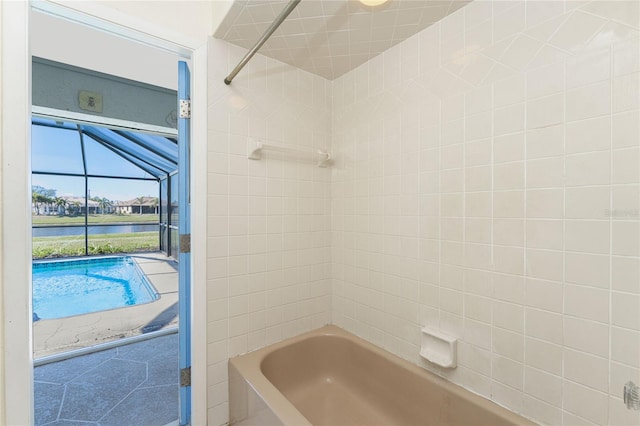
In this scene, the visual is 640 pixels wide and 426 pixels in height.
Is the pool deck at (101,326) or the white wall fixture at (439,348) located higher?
the white wall fixture at (439,348)

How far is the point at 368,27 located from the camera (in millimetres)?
1337

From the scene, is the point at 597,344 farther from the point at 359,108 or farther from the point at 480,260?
the point at 359,108

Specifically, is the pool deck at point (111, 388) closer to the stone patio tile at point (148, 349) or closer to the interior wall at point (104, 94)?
the stone patio tile at point (148, 349)

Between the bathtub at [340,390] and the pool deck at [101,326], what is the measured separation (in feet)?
6.12

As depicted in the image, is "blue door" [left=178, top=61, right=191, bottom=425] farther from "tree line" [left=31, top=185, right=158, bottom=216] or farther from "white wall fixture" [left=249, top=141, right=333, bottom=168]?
"tree line" [left=31, top=185, right=158, bottom=216]

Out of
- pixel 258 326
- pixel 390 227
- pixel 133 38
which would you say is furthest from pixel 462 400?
pixel 133 38

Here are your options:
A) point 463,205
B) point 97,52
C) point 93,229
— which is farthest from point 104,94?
point 93,229

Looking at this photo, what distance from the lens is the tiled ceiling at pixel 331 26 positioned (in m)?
1.19

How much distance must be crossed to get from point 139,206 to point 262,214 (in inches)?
236

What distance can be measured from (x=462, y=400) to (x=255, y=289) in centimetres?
114

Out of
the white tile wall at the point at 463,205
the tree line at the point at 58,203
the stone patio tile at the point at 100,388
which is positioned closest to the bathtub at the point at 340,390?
the white tile wall at the point at 463,205

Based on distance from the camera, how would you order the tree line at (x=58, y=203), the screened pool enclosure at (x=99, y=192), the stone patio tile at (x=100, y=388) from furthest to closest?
the tree line at (x=58, y=203), the screened pool enclosure at (x=99, y=192), the stone patio tile at (x=100, y=388)

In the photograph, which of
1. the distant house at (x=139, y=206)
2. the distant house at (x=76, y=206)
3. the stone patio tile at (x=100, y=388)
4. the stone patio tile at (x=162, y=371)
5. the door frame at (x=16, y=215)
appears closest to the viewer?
the door frame at (x=16, y=215)

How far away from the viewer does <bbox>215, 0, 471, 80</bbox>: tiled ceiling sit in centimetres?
119
